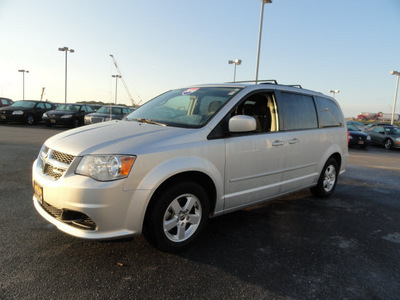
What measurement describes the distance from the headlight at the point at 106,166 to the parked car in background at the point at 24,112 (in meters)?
18.1

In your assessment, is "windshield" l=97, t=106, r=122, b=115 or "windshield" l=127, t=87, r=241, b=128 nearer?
"windshield" l=127, t=87, r=241, b=128

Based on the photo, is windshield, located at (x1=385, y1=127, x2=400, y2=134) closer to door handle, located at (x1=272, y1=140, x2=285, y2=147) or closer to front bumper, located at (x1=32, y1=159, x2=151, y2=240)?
door handle, located at (x1=272, y1=140, x2=285, y2=147)

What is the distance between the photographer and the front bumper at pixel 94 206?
247 cm

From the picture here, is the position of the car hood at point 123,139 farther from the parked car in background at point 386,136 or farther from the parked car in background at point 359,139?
the parked car in background at point 386,136

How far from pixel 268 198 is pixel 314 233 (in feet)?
2.29

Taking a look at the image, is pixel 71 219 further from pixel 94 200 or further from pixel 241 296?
pixel 241 296

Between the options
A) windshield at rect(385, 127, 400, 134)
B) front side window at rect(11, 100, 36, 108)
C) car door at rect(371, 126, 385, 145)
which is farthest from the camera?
front side window at rect(11, 100, 36, 108)

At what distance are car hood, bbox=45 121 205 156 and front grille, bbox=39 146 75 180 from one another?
0.05 metres

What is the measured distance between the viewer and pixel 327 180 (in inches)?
203

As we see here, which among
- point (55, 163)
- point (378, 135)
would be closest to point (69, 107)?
point (55, 163)

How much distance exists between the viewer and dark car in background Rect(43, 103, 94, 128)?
17.3 m

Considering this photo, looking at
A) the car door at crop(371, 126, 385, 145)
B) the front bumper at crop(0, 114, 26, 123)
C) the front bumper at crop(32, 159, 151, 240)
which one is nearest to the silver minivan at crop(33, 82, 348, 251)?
the front bumper at crop(32, 159, 151, 240)

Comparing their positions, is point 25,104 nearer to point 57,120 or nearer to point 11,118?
point 11,118

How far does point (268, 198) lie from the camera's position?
389 centimetres
